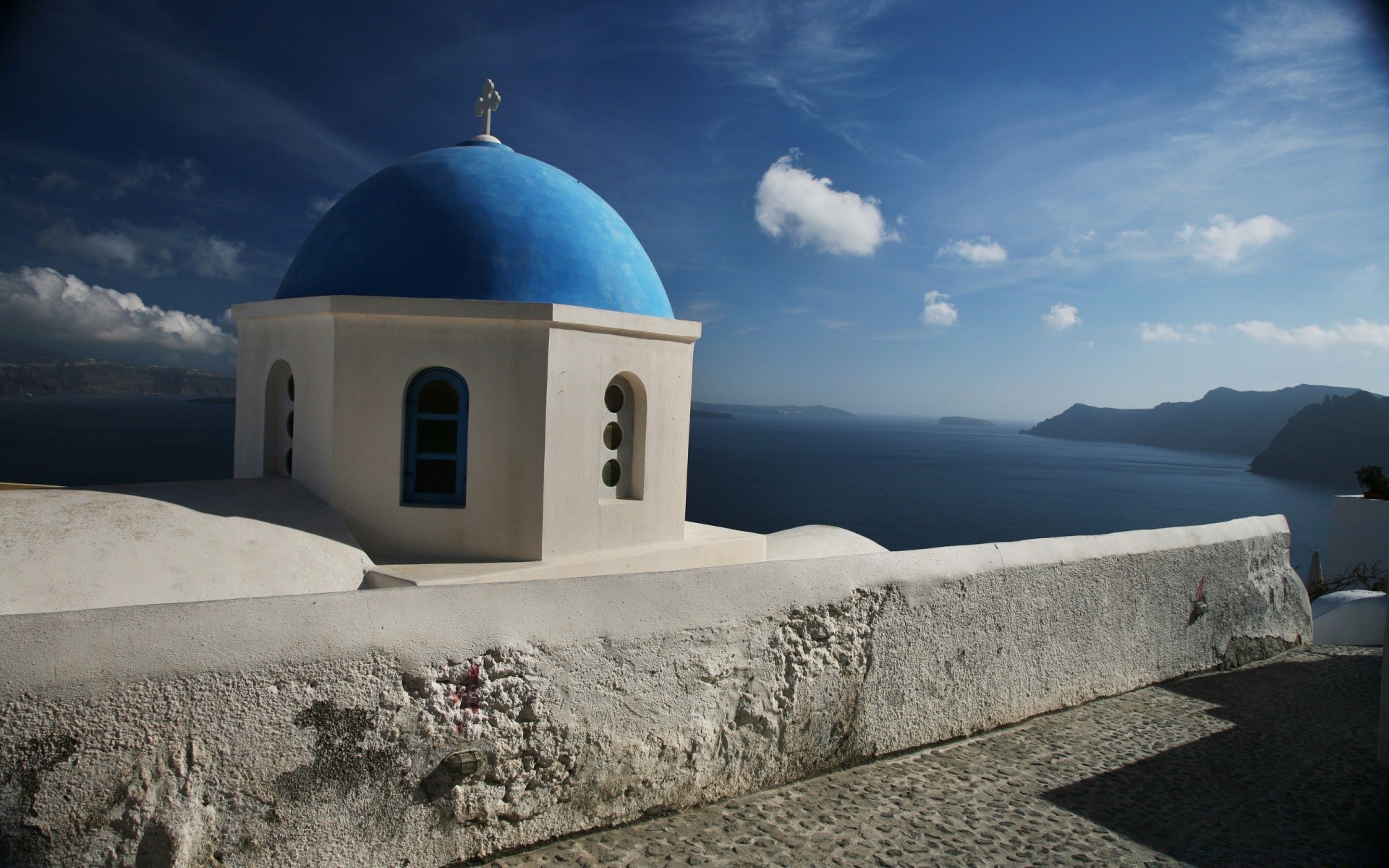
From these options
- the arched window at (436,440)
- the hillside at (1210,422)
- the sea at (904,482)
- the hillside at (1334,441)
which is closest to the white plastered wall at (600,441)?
the arched window at (436,440)

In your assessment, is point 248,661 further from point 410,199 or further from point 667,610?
point 410,199

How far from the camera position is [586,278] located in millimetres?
6930

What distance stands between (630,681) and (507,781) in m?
0.57

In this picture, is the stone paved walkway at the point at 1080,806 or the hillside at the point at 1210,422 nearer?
the stone paved walkway at the point at 1080,806

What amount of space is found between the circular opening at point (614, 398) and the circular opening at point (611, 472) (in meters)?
0.46

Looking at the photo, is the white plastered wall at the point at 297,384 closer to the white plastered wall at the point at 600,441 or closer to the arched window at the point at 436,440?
the arched window at the point at 436,440

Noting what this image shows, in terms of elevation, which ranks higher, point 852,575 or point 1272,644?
point 852,575

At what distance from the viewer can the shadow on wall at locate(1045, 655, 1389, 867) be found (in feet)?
10.9

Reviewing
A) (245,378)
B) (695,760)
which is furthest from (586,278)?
(695,760)

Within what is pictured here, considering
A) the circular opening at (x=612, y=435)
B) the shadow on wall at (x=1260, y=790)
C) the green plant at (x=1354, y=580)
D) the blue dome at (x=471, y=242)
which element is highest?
the blue dome at (x=471, y=242)

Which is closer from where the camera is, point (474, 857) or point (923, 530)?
point (474, 857)

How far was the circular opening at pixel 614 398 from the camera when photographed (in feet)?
23.5

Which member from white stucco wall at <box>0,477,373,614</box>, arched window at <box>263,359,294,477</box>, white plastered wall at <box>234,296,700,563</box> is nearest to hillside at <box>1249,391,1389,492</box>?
white plastered wall at <box>234,296,700,563</box>

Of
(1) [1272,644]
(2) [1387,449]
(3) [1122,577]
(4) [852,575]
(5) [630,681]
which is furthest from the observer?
(2) [1387,449]
